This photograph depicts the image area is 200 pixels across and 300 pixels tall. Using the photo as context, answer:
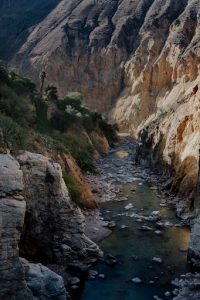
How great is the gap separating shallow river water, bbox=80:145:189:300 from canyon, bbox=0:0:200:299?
30.4 inches

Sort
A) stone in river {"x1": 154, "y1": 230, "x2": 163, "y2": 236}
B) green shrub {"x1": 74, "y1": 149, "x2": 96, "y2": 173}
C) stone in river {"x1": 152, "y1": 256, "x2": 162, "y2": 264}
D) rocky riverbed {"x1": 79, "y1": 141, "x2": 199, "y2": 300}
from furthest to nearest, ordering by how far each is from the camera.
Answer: green shrub {"x1": 74, "y1": 149, "x2": 96, "y2": 173}, stone in river {"x1": 154, "y1": 230, "x2": 163, "y2": 236}, stone in river {"x1": 152, "y1": 256, "x2": 162, "y2": 264}, rocky riverbed {"x1": 79, "y1": 141, "x2": 199, "y2": 300}

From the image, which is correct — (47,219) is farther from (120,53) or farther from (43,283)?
(120,53)

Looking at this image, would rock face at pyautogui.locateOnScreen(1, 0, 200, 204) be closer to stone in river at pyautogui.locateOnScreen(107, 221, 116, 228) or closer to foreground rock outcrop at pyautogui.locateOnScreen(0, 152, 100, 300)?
stone in river at pyautogui.locateOnScreen(107, 221, 116, 228)

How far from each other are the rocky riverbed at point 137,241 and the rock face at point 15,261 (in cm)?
175

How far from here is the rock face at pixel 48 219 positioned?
46.5ft

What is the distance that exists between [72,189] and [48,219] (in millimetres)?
5208

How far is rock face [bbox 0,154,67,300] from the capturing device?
10562 millimetres

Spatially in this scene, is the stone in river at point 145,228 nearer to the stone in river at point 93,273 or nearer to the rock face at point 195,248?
the rock face at point 195,248

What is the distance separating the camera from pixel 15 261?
10812 millimetres

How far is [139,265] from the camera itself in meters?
14.7

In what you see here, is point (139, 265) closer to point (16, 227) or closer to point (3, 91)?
point (16, 227)

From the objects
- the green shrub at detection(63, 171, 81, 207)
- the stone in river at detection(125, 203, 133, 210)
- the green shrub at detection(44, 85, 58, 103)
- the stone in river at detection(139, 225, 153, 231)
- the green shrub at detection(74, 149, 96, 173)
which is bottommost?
the stone in river at detection(125, 203, 133, 210)

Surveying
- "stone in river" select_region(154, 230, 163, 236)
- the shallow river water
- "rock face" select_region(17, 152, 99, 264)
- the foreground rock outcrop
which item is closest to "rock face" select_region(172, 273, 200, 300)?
the shallow river water

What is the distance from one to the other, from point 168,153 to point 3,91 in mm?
12356
